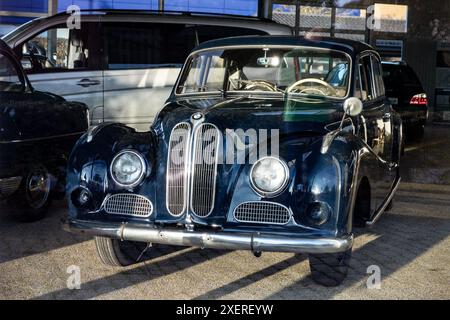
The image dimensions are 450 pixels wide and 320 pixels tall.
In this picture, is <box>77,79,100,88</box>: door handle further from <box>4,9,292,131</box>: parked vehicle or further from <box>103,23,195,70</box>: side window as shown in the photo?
<box>103,23,195,70</box>: side window

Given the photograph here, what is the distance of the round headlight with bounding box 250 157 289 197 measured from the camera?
3.93 meters

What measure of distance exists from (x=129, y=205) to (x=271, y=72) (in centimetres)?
195

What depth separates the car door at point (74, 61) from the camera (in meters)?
8.12

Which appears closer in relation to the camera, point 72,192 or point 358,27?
point 72,192

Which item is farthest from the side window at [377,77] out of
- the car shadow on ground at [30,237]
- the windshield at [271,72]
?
the car shadow on ground at [30,237]

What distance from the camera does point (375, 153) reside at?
5203mm

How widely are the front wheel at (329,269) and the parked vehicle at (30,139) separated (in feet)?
9.67

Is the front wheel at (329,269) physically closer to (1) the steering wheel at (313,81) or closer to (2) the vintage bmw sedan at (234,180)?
(2) the vintage bmw sedan at (234,180)

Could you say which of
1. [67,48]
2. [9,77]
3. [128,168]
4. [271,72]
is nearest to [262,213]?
[128,168]

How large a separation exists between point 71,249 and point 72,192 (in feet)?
3.58

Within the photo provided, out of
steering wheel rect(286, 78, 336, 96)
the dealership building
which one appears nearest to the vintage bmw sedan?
steering wheel rect(286, 78, 336, 96)
